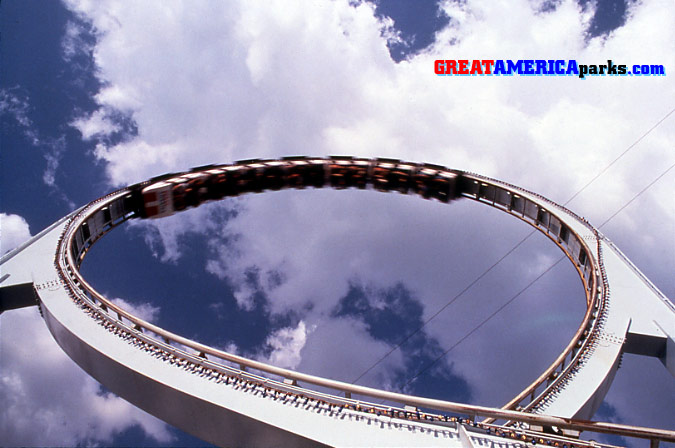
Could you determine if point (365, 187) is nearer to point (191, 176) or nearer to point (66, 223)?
point (191, 176)

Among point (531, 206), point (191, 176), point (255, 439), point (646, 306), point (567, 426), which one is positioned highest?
point (191, 176)

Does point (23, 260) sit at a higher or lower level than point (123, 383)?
higher

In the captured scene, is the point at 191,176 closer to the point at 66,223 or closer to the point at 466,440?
the point at 66,223

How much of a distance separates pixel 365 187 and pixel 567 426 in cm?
2701

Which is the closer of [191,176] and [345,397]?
[345,397]

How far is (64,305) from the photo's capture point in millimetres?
17812

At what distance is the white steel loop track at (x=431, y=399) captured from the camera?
34.1ft

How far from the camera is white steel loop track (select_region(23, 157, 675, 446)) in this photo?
34.1 ft

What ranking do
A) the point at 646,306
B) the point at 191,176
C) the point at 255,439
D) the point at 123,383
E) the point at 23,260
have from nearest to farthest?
the point at 255,439, the point at 123,383, the point at 646,306, the point at 23,260, the point at 191,176

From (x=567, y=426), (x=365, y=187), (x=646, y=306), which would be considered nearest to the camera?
(x=567, y=426)

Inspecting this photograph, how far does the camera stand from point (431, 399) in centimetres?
1060

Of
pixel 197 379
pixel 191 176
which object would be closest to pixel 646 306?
pixel 197 379

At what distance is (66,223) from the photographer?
89.9 ft

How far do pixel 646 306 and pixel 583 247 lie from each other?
501cm
